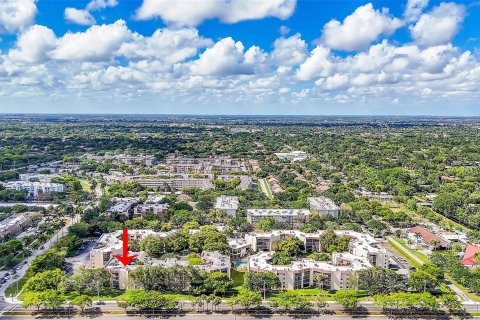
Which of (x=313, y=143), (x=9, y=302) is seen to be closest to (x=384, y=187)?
(x=9, y=302)

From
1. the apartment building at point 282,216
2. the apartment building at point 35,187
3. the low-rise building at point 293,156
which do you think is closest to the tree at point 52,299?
the apartment building at point 282,216

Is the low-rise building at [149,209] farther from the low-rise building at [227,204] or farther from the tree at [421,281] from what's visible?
the tree at [421,281]

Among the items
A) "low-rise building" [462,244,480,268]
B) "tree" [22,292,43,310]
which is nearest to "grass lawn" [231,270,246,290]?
"tree" [22,292,43,310]

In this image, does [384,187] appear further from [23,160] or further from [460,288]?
[23,160]

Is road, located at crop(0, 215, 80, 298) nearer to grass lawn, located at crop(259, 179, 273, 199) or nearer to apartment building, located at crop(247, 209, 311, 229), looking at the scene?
apartment building, located at crop(247, 209, 311, 229)

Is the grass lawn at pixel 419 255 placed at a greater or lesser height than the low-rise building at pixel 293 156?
lesser

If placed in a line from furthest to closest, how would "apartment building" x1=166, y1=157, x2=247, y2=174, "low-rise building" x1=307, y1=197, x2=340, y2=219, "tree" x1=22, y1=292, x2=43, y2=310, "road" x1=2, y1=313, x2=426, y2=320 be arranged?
"apartment building" x1=166, y1=157, x2=247, y2=174, "low-rise building" x1=307, y1=197, x2=340, y2=219, "road" x1=2, y1=313, x2=426, y2=320, "tree" x1=22, y1=292, x2=43, y2=310
